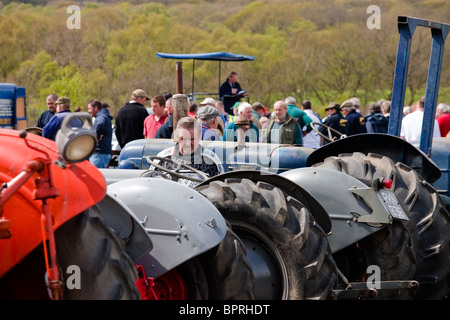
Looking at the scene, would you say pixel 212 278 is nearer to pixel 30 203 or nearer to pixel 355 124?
pixel 30 203

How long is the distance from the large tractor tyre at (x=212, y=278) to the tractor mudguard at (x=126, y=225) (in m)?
0.49

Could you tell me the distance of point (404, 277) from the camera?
18.1 ft

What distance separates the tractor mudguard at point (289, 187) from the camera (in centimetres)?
507

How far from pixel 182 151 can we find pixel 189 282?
76.8 inches

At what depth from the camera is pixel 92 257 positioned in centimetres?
284

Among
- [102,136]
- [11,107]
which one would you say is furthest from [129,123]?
[11,107]

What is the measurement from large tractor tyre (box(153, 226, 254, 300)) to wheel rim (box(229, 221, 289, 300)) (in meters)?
0.55

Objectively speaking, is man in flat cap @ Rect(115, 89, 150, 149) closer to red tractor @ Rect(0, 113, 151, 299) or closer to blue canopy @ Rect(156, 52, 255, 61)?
blue canopy @ Rect(156, 52, 255, 61)

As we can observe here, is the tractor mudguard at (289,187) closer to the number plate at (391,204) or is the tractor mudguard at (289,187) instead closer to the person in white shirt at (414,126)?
the number plate at (391,204)

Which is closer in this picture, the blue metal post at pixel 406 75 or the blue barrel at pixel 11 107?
the blue metal post at pixel 406 75

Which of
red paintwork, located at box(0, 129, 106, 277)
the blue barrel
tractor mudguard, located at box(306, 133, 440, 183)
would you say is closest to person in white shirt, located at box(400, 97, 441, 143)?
tractor mudguard, located at box(306, 133, 440, 183)

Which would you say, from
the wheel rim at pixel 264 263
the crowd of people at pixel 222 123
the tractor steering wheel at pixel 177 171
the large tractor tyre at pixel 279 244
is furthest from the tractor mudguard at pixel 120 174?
the wheel rim at pixel 264 263

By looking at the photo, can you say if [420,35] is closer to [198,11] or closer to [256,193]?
[256,193]

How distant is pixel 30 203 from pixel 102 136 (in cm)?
709
